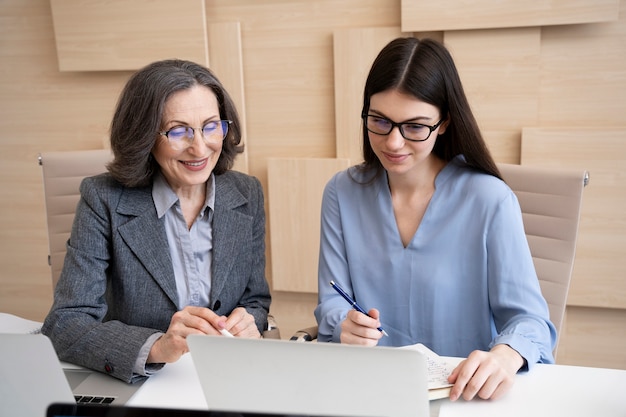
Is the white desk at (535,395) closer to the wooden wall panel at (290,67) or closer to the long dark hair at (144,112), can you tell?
the long dark hair at (144,112)

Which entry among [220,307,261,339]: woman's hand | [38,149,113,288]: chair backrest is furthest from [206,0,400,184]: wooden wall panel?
[220,307,261,339]: woman's hand

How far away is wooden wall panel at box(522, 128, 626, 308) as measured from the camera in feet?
9.17

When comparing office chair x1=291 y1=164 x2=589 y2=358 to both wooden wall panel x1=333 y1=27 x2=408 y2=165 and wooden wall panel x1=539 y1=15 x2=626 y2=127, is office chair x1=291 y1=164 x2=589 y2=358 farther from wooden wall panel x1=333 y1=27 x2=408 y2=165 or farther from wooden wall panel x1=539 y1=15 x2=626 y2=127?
wooden wall panel x1=333 y1=27 x2=408 y2=165

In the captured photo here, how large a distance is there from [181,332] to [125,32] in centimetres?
224

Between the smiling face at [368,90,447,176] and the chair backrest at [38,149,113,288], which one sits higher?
the smiling face at [368,90,447,176]

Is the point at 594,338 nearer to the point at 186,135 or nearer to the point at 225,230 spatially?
the point at 225,230

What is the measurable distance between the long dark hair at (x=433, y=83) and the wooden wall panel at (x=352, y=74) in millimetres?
1236

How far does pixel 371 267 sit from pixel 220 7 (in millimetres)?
1943

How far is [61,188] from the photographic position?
2426 millimetres

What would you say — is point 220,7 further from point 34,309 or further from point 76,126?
point 34,309

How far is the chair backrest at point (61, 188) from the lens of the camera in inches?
95.3

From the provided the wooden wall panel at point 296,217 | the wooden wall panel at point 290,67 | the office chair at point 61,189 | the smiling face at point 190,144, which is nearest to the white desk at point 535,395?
the smiling face at point 190,144

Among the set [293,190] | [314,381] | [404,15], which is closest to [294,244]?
[293,190]

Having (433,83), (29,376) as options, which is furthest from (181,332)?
(433,83)
